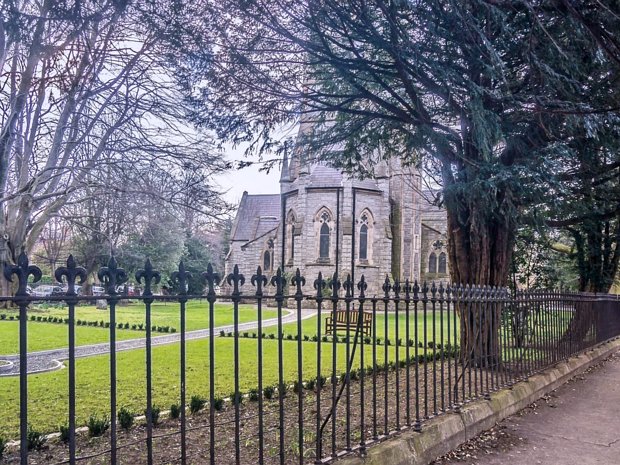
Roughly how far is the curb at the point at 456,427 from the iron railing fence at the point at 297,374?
0.35 ft

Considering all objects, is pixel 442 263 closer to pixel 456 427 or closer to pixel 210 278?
pixel 456 427

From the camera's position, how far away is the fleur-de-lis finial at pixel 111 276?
7.65ft

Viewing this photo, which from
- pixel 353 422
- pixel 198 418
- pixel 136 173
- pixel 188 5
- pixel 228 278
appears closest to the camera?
pixel 228 278

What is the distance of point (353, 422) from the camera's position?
536 centimetres

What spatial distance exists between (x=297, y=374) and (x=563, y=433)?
10.5 ft

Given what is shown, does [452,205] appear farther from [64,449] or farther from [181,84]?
[64,449]

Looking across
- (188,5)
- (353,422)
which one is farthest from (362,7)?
(353,422)

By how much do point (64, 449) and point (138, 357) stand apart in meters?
6.91

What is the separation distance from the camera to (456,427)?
496cm

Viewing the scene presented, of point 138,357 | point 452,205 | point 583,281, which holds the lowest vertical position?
point 138,357

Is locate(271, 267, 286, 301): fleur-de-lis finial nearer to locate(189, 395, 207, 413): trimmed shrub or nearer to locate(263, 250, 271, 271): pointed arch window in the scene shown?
locate(189, 395, 207, 413): trimmed shrub

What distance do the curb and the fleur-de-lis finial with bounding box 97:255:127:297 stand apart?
214 cm

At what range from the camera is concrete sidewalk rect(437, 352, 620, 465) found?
474 cm

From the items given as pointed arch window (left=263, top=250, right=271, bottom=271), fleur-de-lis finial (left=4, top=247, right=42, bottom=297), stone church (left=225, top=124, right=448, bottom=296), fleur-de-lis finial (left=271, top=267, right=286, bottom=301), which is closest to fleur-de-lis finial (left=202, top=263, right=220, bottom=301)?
fleur-de-lis finial (left=271, top=267, right=286, bottom=301)
